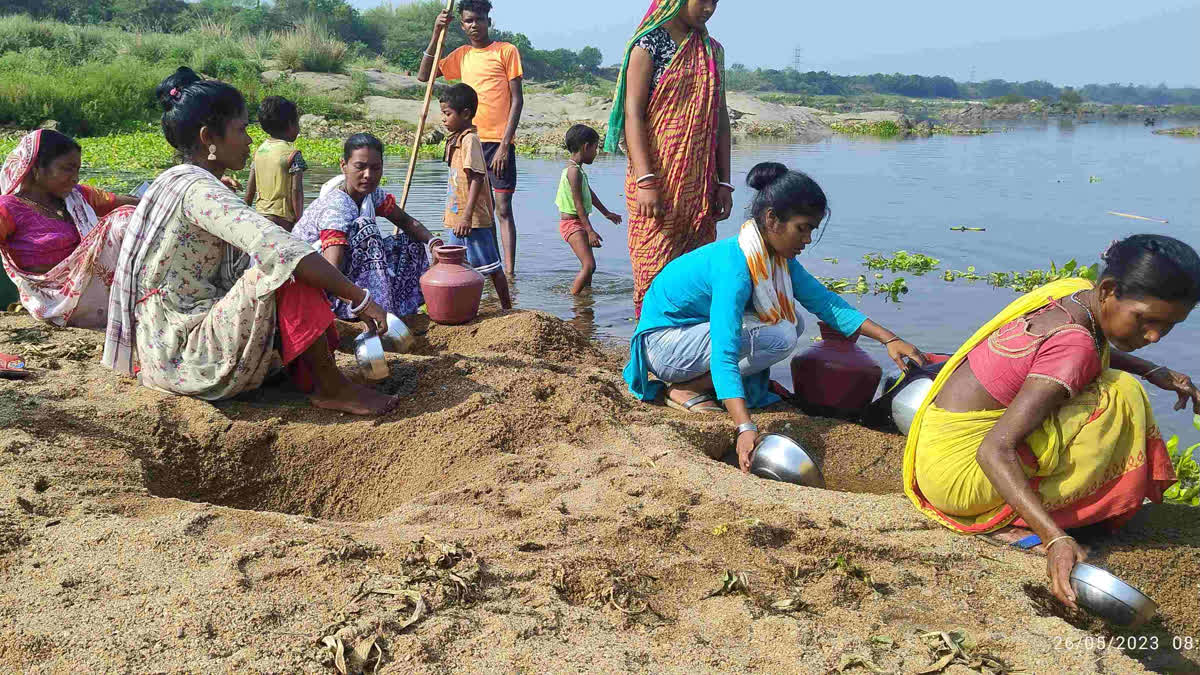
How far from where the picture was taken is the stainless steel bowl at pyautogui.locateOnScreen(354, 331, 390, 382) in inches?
145

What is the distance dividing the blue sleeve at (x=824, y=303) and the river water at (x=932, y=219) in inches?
42.0

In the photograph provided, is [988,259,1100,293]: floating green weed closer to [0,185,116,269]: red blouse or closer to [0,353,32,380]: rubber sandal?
[0,185,116,269]: red blouse

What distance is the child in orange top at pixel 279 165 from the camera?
5621 mm

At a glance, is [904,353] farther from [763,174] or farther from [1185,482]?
[1185,482]

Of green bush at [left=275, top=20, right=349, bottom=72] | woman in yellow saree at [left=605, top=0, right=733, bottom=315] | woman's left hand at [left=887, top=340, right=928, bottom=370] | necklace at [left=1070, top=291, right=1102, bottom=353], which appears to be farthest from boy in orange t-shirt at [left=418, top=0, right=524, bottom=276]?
green bush at [left=275, top=20, right=349, bottom=72]

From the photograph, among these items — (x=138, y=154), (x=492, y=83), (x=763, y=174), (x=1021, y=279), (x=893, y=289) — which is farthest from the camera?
(x=138, y=154)

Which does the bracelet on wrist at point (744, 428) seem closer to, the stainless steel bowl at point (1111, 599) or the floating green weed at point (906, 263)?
the stainless steel bowl at point (1111, 599)

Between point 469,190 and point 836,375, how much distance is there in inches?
101

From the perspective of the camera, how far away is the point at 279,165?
18.4 ft

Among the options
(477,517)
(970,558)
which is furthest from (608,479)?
(970,558)

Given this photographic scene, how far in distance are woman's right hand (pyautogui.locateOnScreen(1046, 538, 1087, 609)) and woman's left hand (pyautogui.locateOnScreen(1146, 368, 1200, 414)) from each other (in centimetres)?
82

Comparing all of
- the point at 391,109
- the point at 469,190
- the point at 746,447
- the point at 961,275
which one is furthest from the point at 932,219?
Result: the point at 391,109

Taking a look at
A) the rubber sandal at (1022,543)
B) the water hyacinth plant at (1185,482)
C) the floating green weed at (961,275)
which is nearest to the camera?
the rubber sandal at (1022,543)

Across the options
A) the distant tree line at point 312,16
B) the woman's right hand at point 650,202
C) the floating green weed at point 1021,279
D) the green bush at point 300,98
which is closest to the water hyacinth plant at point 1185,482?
the woman's right hand at point 650,202
